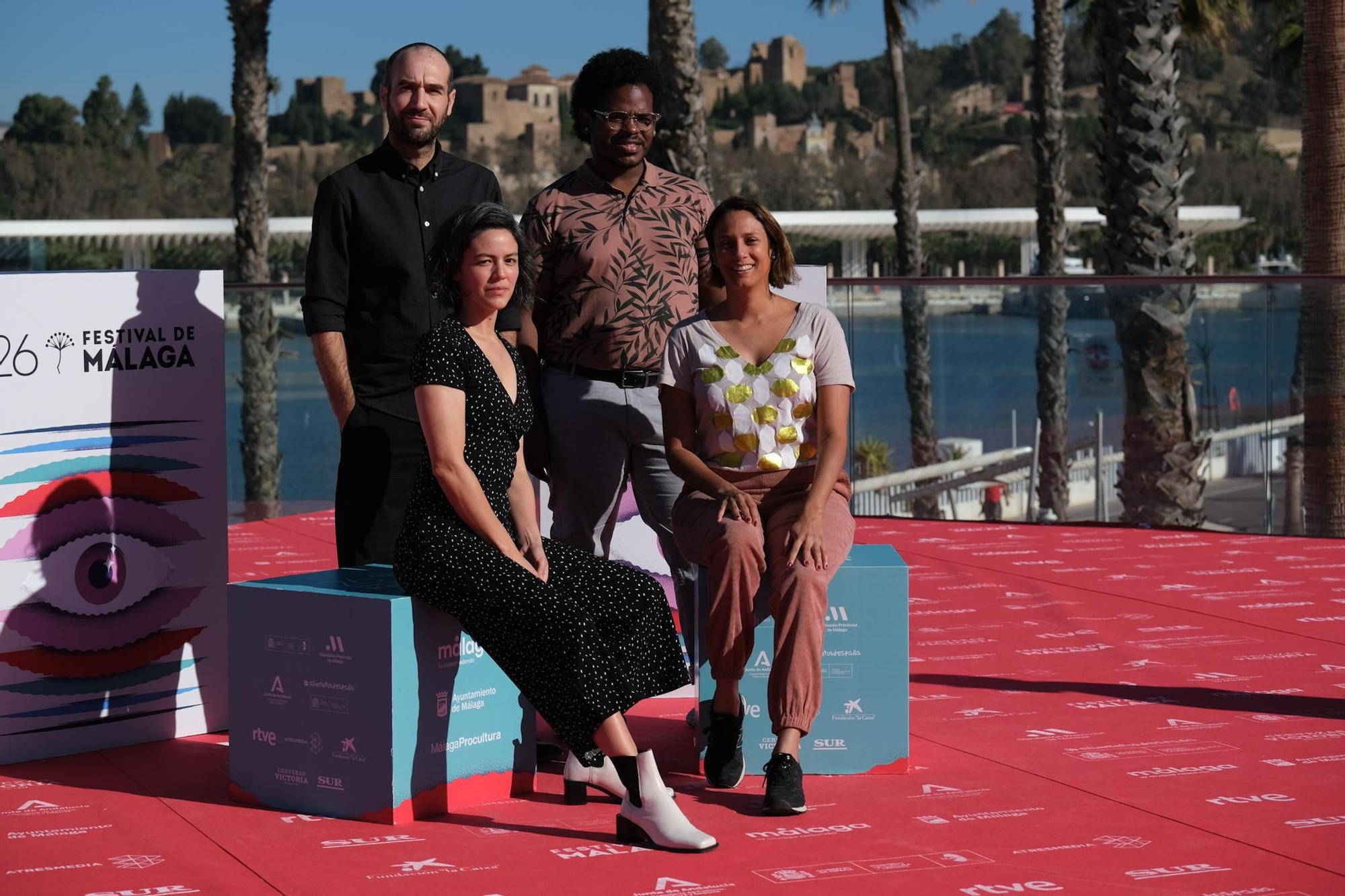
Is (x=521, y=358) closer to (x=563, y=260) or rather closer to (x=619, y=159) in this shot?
(x=563, y=260)

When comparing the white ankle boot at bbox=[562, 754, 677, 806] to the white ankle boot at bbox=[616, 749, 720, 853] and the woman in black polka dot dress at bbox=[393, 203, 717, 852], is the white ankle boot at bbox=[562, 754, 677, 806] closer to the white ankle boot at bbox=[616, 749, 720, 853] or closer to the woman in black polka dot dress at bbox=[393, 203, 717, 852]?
the woman in black polka dot dress at bbox=[393, 203, 717, 852]

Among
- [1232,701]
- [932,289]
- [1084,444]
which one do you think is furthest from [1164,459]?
[1232,701]

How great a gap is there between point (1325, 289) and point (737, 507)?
4.63 metres

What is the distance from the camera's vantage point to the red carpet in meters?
2.91

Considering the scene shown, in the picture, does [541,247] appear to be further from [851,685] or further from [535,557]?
[851,685]

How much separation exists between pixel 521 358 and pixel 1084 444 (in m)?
4.74

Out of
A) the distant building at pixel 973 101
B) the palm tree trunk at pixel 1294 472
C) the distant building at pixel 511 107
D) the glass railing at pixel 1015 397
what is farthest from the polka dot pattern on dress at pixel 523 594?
the distant building at pixel 511 107

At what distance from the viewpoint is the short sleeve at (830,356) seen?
3.63 meters

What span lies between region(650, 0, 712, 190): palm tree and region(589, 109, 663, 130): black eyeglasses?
553 centimetres

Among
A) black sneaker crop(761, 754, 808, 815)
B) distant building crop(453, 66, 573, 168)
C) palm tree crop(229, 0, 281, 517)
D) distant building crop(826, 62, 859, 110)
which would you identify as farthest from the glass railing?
distant building crop(826, 62, 859, 110)

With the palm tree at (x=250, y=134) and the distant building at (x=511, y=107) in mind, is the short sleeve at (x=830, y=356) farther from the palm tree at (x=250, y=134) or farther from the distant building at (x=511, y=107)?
the distant building at (x=511, y=107)

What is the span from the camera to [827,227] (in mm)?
50219

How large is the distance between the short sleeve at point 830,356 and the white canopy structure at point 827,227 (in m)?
39.9

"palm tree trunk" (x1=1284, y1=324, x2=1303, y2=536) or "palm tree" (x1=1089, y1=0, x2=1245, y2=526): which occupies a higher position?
"palm tree" (x1=1089, y1=0, x2=1245, y2=526)
